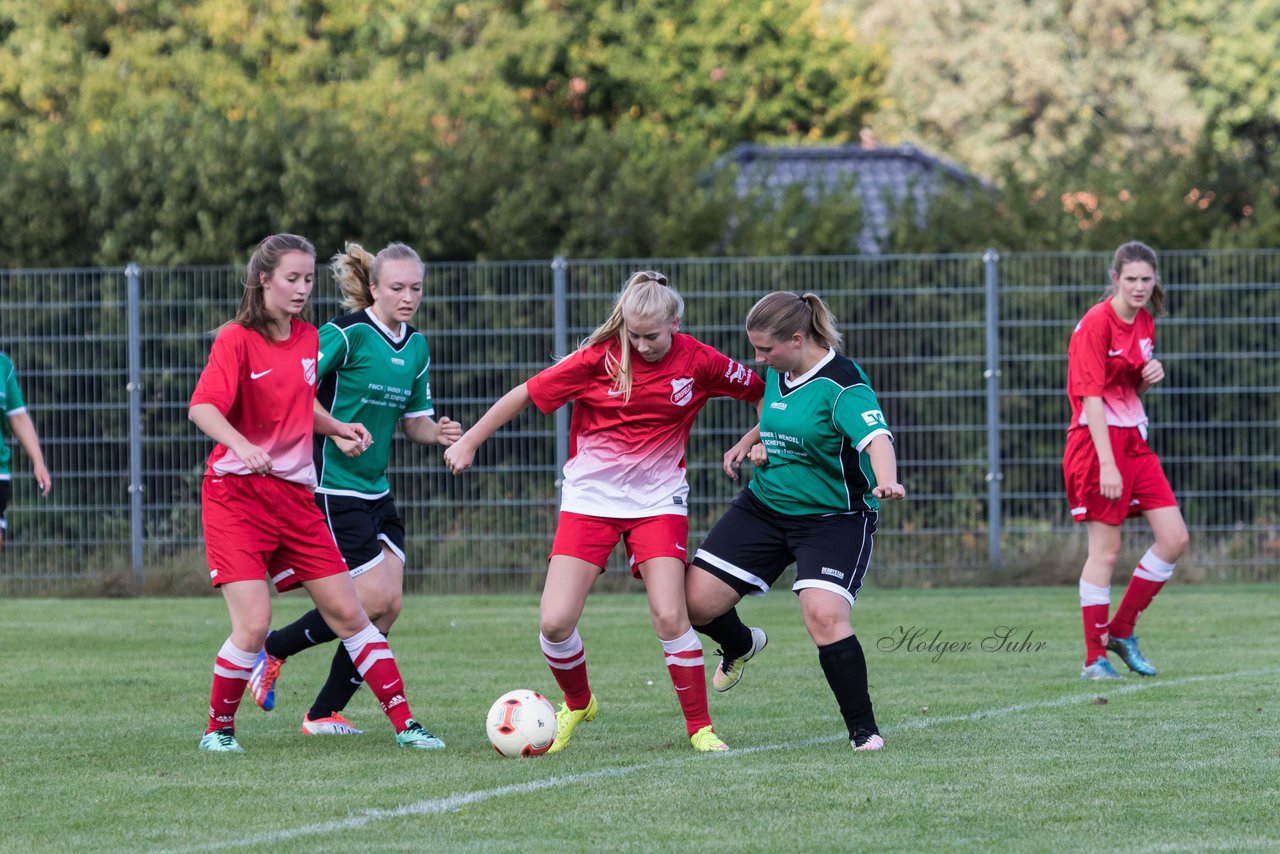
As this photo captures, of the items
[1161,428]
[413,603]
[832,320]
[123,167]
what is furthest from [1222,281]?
[123,167]

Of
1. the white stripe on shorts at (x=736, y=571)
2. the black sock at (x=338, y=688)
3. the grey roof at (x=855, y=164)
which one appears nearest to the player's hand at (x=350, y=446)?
the black sock at (x=338, y=688)

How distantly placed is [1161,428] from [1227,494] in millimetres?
762

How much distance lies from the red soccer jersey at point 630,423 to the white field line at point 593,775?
1.01 m

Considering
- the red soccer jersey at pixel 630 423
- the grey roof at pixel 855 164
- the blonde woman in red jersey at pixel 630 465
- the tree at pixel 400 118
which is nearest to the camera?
the blonde woman in red jersey at pixel 630 465

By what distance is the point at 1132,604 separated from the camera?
891cm

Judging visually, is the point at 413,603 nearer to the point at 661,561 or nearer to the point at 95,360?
the point at 95,360

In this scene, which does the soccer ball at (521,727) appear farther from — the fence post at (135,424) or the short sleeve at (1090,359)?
the fence post at (135,424)

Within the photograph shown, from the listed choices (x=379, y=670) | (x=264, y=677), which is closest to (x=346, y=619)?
(x=379, y=670)

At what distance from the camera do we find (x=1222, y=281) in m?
14.3

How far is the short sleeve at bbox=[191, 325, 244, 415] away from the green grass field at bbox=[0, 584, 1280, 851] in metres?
1.34

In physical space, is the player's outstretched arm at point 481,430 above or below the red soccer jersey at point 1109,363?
below

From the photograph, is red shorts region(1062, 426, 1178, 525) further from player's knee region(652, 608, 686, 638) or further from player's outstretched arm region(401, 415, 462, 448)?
player's outstretched arm region(401, 415, 462, 448)

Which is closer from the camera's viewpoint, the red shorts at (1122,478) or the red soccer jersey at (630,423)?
the red soccer jersey at (630,423)

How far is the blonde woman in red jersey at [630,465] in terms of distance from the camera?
262 inches
